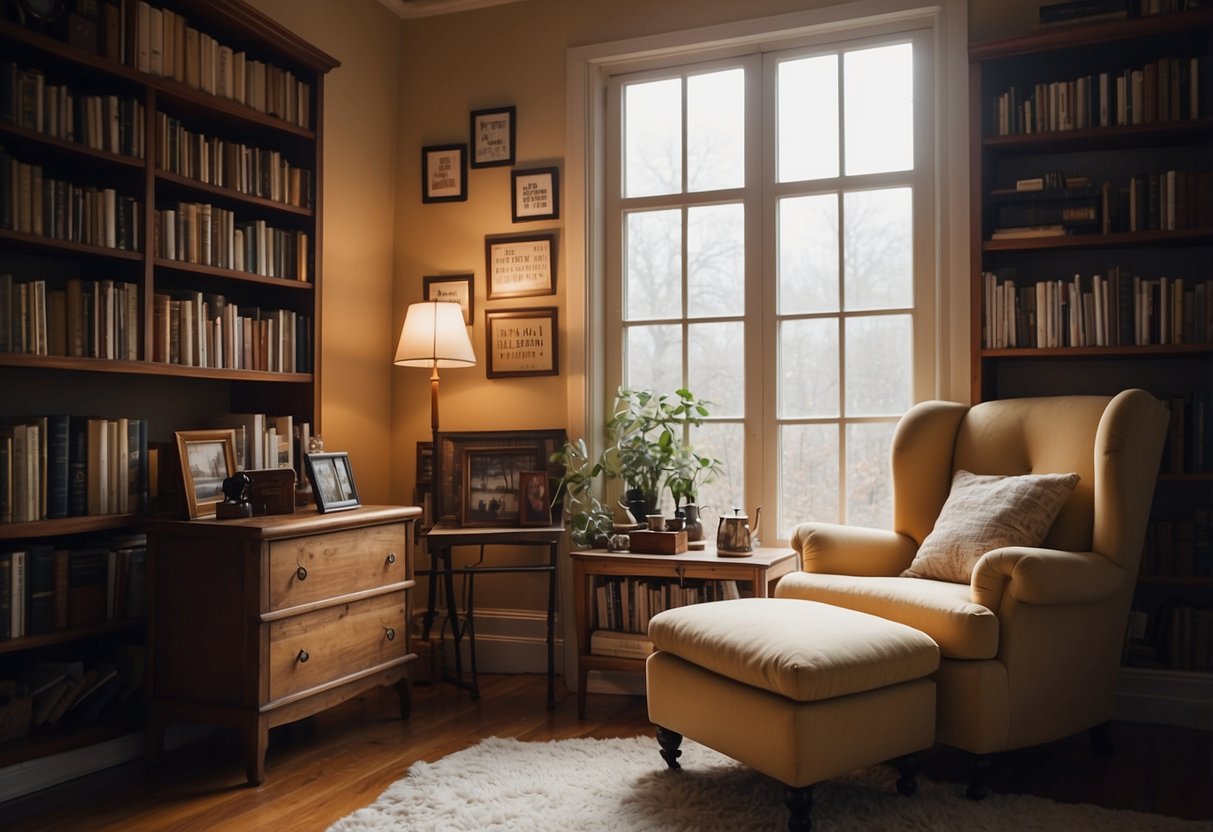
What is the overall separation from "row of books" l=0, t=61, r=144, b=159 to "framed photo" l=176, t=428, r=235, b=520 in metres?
0.86

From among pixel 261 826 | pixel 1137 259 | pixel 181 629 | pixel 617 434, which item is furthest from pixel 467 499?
pixel 1137 259

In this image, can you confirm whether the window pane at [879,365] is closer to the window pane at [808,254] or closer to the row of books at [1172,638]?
the window pane at [808,254]

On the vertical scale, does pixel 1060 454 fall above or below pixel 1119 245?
below

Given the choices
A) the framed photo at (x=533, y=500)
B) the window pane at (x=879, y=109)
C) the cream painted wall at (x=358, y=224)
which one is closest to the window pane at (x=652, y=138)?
the window pane at (x=879, y=109)

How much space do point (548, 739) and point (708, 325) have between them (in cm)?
170

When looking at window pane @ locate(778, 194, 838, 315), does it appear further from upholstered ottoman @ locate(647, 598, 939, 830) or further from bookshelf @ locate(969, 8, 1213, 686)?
upholstered ottoman @ locate(647, 598, 939, 830)

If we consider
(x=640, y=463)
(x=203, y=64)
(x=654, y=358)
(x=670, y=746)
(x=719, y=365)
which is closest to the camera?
(x=670, y=746)

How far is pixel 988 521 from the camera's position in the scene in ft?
9.13

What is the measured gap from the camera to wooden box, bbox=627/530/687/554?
3.28 metres

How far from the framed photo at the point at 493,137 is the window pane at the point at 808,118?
112 centimetres

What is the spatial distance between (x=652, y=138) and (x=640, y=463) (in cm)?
140

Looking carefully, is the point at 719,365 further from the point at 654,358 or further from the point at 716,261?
the point at 716,261

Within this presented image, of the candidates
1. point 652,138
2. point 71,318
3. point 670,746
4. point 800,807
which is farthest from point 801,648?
point 652,138

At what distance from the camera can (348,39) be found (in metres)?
3.90
